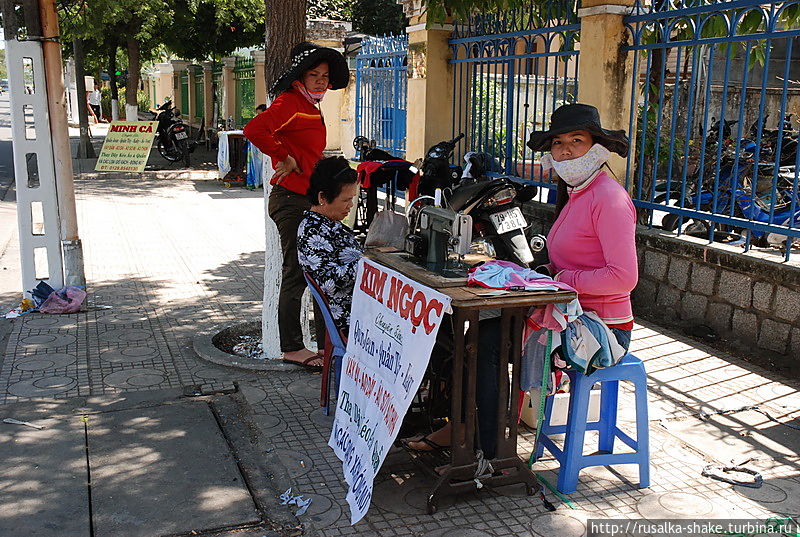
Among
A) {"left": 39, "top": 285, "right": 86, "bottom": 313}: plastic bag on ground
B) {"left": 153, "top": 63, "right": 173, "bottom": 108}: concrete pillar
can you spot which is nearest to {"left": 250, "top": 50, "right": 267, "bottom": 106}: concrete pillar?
{"left": 39, "top": 285, "right": 86, "bottom": 313}: plastic bag on ground

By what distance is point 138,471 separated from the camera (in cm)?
379

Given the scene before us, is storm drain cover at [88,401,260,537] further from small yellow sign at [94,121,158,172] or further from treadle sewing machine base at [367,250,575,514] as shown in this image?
small yellow sign at [94,121,158,172]

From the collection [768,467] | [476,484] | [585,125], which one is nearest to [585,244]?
[585,125]

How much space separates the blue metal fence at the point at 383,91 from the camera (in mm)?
11391

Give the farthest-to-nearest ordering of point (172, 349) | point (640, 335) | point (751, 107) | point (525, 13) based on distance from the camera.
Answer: point (751, 107), point (525, 13), point (640, 335), point (172, 349)

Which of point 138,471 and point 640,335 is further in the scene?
point 640,335

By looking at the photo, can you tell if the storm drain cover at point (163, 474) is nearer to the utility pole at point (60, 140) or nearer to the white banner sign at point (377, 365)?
the white banner sign at point (377, 365)

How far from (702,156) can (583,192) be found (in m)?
2.86

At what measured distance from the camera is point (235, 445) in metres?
4.13

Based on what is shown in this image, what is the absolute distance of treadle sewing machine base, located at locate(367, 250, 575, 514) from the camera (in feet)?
10.5

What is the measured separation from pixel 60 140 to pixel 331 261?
350cm

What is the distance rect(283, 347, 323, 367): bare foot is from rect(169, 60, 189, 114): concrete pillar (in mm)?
24526

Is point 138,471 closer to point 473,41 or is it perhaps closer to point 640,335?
point 640,335

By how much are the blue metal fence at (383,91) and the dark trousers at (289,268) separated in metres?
6.44
